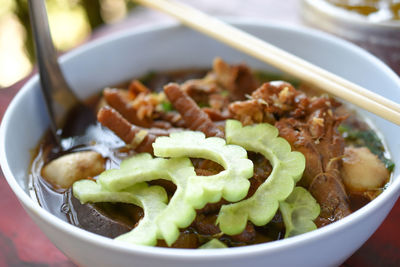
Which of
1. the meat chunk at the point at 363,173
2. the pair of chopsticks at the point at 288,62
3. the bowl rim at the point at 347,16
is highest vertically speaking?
Answer: the pair of chopsticks at the point at 288,62

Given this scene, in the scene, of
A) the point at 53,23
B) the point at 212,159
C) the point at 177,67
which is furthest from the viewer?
the point at 53,23

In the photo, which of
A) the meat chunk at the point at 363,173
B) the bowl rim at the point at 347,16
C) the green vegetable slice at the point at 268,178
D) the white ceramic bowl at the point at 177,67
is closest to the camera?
the white ceramic bowl at the point at 177,67

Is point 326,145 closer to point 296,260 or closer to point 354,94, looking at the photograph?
point 354,94

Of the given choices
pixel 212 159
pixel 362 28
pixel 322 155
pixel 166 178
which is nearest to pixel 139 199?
pixel 166 178

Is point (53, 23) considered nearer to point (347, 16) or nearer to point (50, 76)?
point (50, 76)

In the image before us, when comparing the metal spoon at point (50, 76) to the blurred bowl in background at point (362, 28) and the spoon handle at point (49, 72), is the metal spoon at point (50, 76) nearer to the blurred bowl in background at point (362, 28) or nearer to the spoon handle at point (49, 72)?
the spoon handle at point (49, 72)

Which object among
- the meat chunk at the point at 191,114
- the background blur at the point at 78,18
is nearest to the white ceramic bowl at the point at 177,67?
the background blur at the point at 78,18

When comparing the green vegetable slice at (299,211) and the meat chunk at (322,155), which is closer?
the green vegetable slice at (299,211)
